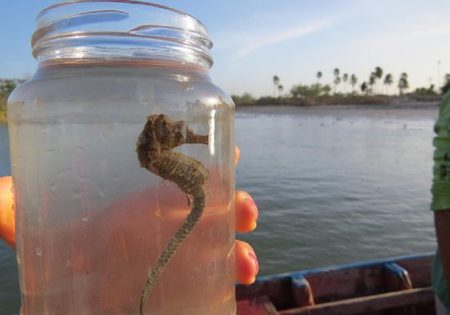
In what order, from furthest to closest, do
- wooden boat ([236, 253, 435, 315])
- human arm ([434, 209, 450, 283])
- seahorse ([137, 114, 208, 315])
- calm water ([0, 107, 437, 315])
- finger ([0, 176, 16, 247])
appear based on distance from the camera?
1. calm water ([0, 107, 437, 315])
2. wooden boat ([236, 253, 435, 315])
3. human arm ([434, 209, 450, 283])
4. finger ([0, 176, 16, 247])
5. seahorse ([137, 114, 208, 315])

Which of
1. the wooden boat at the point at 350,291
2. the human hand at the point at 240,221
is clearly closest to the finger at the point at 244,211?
the human hand at the point at 240,221

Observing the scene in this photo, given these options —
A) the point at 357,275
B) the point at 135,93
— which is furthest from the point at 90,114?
the point at 357,275

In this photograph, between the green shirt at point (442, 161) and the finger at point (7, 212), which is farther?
the green shirt at point (442, 161)

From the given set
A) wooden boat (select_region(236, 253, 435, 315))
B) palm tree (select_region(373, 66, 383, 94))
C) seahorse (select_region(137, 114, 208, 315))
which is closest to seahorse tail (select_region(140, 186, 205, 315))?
seahorse (select_region(137, 114, 208, 315))

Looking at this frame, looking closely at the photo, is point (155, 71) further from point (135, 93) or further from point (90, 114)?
point (90, 114)

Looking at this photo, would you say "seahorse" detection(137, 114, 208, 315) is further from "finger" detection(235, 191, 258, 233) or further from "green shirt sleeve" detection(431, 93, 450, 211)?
"green shirt sleeve" detection(431, 93, 450, 211)

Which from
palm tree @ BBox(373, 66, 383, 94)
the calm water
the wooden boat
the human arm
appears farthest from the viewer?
palm tree @ BBox(373, 66, 383, 94)

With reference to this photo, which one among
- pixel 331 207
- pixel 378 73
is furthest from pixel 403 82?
pixel 331 207

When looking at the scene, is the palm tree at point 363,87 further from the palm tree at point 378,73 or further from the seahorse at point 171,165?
the seahorse at point 171,165
